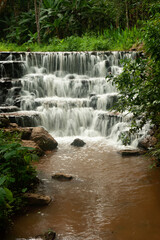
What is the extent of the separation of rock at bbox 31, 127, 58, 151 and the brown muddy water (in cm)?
66

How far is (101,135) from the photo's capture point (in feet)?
36.0

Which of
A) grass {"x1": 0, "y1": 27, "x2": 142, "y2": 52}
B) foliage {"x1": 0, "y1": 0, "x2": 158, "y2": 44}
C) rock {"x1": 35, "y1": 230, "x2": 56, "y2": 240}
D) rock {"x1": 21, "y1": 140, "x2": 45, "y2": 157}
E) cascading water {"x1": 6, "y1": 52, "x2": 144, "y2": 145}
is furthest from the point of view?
foliage {"x1": 0, "y1": 0, "x2": 158, "y2": 44}

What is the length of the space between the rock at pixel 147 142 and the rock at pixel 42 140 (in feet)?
9.14

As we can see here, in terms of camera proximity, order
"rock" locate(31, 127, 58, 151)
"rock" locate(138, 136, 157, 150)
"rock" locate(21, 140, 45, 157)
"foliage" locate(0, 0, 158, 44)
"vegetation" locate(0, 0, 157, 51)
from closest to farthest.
Result: "rock" locate(21, 140, 45, 157) < "rock" locate(138, 136, 157, 150) < "rock" locate(31, 127, 58, 151) < "vegetation" locate(0, 0, 157, 51) < "foliage" locate(0, 0, 158, 44)

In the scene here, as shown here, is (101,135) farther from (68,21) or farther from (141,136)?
(68,21)

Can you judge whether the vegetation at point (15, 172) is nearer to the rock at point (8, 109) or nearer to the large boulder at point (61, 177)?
the large boulder at point (61, 177)

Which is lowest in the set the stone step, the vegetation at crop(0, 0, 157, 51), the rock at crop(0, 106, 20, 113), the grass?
the rock at crop(0, 106, 20, 113)

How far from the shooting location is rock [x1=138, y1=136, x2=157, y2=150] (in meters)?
8.65

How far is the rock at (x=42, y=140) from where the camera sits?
29.2ft

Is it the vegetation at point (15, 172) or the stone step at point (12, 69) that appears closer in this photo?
the vegetation at point (15, 172)

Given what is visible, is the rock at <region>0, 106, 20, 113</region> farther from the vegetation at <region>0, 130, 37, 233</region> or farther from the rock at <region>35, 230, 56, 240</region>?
the rock at <region>35, 230, 56, 240</region>

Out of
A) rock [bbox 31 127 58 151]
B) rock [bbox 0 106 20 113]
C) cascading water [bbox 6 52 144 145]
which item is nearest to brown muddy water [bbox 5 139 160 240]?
rock [bbox 31 127 58 151]

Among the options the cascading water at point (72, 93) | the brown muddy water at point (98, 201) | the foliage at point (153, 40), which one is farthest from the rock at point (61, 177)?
the cascading water at point (72, 93)

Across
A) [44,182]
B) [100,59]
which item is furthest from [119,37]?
[44,182]
